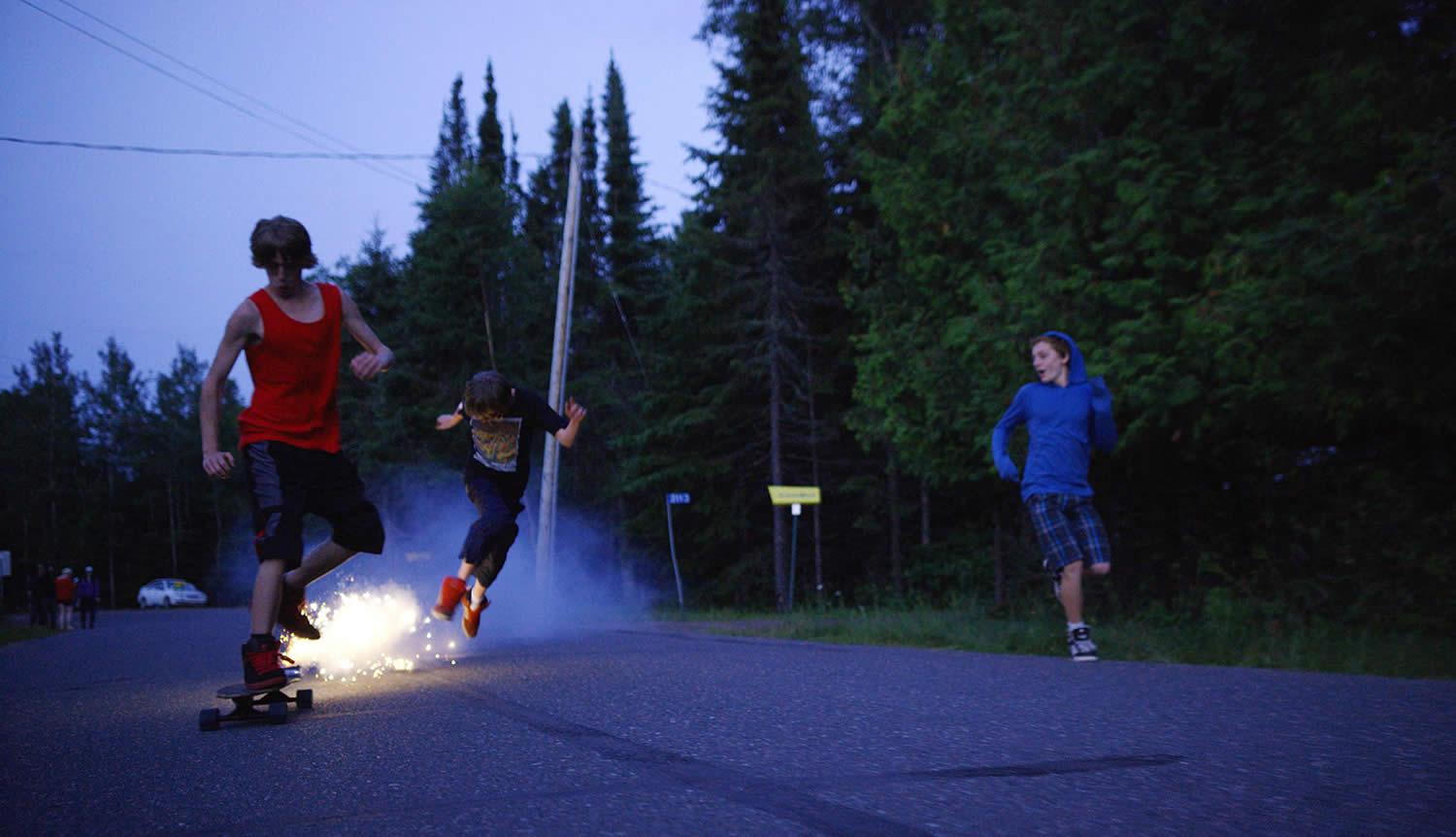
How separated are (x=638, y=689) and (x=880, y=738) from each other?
1952 millimetres

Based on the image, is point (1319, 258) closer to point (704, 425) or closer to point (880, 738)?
point (880, 738)

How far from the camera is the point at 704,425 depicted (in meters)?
30.3

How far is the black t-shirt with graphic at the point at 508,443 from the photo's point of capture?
699cm

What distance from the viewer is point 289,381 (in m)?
4.97

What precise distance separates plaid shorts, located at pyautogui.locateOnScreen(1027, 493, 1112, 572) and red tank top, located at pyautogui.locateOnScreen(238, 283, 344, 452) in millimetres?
4298

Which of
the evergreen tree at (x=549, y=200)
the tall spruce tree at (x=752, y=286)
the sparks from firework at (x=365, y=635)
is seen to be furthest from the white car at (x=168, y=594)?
the sparks from firework at (x=365, y=635)

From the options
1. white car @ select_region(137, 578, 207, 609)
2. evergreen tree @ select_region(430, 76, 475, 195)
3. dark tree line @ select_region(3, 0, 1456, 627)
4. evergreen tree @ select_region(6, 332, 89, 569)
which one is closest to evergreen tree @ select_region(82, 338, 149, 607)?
evergreen tree @ select_region(6, 332, 89, 569)

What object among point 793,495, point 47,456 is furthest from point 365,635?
point 47,456

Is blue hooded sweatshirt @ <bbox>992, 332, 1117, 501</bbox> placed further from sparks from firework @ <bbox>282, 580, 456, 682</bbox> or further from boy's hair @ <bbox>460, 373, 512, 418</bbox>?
sparks from firework @ <bbox>282, 580, 456, 682</bbox>

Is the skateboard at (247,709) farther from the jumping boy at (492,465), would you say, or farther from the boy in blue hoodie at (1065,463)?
the boy in blue hoodie at (1065,463)

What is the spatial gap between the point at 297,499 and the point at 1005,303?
32.2 ft

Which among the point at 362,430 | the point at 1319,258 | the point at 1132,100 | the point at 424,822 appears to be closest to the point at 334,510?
the point at 424,822

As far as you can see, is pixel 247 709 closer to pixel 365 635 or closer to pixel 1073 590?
pixel 365 635

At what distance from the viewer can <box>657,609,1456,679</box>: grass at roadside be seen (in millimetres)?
5887
